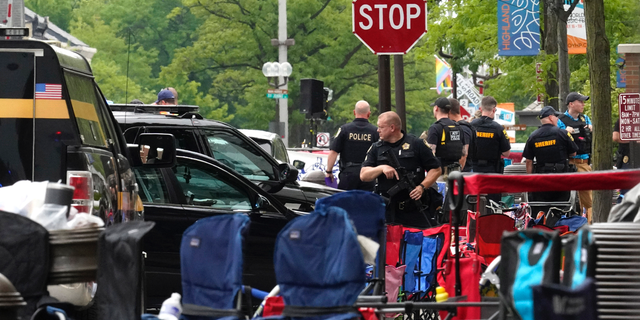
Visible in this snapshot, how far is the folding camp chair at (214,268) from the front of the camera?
462 centimetres

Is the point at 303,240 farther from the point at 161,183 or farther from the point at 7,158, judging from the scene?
the point at 161,183

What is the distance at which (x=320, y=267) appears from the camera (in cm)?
461

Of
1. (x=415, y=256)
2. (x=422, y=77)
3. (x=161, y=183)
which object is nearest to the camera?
(x=415, y=256)

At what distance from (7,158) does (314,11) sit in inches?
1800

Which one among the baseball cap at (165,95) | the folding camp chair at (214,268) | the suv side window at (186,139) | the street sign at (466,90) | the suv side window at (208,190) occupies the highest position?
the street sign at (466,90)

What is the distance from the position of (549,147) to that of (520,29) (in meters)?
7.18

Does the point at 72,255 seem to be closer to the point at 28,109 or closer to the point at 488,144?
the point at 28,109

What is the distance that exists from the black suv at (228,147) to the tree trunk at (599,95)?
2882 mm

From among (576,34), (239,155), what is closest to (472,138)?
(239,155)

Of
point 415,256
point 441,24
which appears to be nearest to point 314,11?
point 441,24

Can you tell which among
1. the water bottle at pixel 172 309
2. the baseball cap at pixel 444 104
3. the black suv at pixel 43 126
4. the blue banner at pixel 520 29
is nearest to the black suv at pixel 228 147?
the baseball cap at pixel 444 104

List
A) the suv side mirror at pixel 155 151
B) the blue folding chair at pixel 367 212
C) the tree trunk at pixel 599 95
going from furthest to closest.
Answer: the tree trunk at pixel 599 95 < the suv side mirror at pixel 155 151 < the blue folding chair at pixel 367 212

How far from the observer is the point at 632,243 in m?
4.43

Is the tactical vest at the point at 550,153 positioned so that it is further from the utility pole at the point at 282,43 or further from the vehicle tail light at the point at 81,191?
the utility pole at the point at 282,43
